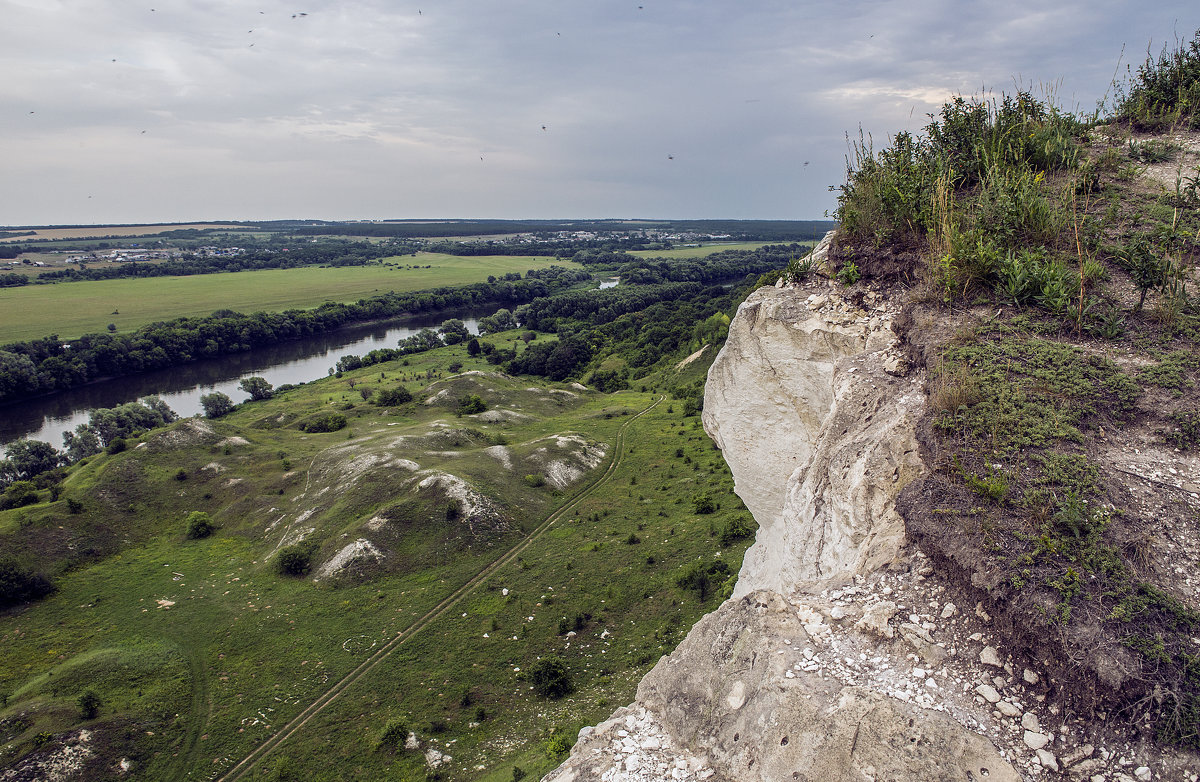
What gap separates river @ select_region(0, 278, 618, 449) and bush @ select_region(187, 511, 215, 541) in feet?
151

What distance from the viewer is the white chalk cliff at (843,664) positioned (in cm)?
606

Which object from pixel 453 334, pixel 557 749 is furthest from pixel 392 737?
pixel 453 334

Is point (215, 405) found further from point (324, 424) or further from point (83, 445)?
point (324, 424)

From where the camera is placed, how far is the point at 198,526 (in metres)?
41.8

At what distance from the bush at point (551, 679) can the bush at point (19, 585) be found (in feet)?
100

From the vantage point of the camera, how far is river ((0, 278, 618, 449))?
80.2 m

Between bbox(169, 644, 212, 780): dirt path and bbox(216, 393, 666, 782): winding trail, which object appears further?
bbox(216, 393, 666, 782): winding trail

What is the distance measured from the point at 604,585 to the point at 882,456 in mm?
26292

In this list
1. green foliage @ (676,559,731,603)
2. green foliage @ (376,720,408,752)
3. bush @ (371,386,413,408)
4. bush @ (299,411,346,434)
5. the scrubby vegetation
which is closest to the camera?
the scrubby vegetation

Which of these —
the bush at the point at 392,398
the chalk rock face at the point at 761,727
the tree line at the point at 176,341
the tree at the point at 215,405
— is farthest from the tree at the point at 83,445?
the chalk rock face at the point at 761,727

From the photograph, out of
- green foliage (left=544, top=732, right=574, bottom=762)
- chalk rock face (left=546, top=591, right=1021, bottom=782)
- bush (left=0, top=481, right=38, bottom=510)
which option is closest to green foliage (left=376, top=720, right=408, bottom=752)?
green foliage (left=544, top=732, right=574, bottom=762)

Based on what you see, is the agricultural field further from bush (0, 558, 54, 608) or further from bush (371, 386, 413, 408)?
bush (371, 386, 413, 408)

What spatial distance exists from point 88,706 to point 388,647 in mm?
11714

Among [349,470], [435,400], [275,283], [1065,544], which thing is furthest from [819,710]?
[275,283]
